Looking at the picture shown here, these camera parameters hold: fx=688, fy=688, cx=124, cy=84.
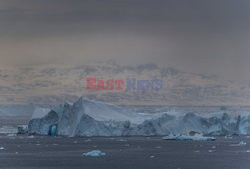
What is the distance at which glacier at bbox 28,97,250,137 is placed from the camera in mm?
76931

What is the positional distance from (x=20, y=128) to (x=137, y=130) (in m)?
21.0

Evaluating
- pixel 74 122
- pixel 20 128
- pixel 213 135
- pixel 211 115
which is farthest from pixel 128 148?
pixel 20 128

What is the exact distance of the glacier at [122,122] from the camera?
76.9 m

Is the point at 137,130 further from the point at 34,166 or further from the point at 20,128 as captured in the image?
the point at 34,166

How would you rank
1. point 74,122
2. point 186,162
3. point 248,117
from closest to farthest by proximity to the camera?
point 186,162, point 74,122, point 248,117

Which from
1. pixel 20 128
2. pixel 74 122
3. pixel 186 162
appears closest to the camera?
pixel 186 162

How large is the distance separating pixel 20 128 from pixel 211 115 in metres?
28.7

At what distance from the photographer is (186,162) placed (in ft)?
176

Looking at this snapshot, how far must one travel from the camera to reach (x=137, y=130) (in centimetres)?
8381

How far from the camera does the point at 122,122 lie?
7969cm

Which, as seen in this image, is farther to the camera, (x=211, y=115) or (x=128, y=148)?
(x=211, y=115)

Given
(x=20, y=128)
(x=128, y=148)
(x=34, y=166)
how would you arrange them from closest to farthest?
(x=34, y=166)
(x=128, y=148)
(x=20, y=128)

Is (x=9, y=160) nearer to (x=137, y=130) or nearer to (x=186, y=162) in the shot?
(x=186, y=162)

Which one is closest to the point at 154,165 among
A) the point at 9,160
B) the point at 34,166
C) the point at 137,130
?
the point at 34,166
